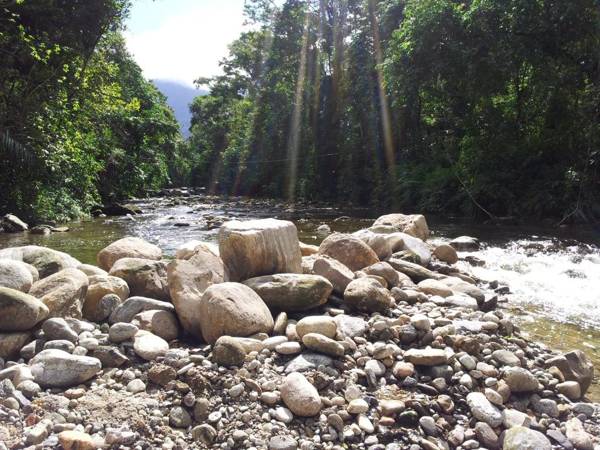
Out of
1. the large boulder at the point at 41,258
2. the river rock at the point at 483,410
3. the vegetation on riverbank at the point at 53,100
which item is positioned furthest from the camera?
the vegetation on riverbank at the point at 53,100

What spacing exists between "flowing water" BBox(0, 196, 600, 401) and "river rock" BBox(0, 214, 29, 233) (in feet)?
2.54

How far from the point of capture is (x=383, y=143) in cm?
2236

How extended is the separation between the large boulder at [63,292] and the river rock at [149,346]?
2.24 feet

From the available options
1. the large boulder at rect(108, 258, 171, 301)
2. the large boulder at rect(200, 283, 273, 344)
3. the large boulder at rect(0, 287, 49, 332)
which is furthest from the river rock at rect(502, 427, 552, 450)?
the large boulder at rect(0, 287, 49, 332)

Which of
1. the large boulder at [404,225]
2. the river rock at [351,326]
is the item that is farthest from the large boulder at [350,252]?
the large boulder at [404,225]

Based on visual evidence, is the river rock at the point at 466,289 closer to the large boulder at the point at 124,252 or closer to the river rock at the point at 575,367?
the river rock at the point at 575,367

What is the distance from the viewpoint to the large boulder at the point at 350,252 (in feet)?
18.8

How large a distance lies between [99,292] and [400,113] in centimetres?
1922

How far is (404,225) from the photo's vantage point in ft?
28.0

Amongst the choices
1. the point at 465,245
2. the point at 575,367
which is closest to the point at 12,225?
the point at 465,245

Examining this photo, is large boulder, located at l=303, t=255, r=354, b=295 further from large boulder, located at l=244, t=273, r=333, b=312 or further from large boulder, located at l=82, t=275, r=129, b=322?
large boulder, located at l=82, t=275, r=129, b=322

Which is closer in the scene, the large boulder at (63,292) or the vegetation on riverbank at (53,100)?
the large boulder at (63,292)

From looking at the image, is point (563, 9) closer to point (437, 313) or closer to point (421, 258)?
point (421, 258)

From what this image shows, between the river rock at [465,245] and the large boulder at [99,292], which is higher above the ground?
the large boulder at [99,292]
